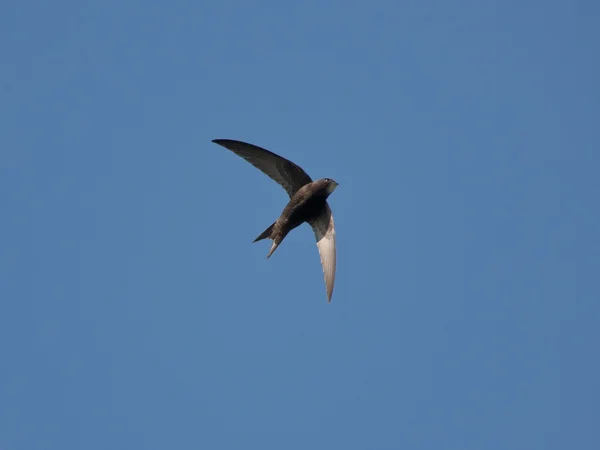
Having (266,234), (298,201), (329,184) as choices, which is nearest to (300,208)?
(298,201)

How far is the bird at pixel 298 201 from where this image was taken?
15.2m

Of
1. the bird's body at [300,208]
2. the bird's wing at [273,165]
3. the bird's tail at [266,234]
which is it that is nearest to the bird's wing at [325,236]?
the bird's body at [300,208]

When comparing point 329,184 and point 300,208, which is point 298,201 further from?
point 329,184

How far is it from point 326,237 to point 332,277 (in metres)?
0.83

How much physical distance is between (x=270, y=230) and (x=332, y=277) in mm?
1298

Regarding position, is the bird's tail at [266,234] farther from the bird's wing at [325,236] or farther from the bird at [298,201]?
the bird's wing at [325,236]

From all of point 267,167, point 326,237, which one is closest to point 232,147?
point 267,167

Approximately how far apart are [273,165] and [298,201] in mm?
723

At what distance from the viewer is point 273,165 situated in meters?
15.4

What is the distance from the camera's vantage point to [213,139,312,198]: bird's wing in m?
15.0

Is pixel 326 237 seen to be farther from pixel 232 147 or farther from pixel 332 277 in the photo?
pixel 232 147

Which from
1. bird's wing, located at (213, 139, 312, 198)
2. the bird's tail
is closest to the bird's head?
bird's wing, located at (213, 139, 312, 198)

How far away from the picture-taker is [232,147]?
14969 mm

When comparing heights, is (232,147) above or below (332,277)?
above
